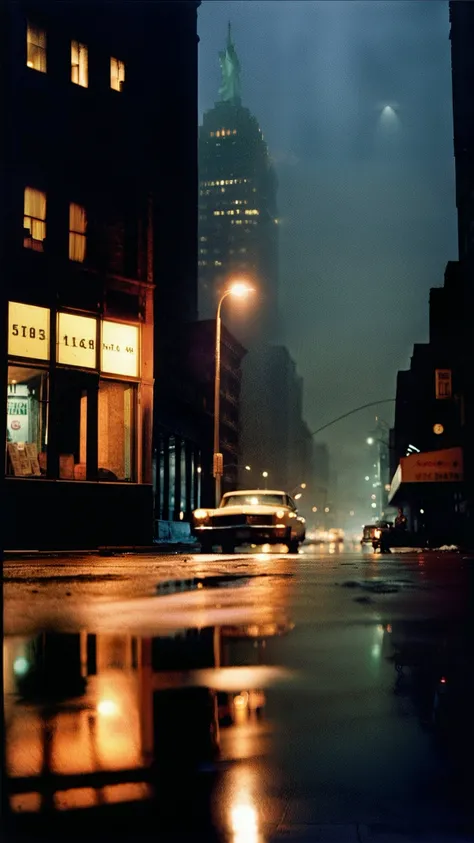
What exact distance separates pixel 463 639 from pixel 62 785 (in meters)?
4.38

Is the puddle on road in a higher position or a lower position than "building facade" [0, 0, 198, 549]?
lower

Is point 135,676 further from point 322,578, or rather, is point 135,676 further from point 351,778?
point 322,578

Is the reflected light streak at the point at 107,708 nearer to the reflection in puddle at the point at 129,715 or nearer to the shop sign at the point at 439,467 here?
the reflection in puddle at the point at 129,715

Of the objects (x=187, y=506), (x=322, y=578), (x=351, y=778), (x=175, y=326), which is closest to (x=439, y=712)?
(x=351, y=778)

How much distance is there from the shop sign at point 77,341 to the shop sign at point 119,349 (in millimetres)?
438

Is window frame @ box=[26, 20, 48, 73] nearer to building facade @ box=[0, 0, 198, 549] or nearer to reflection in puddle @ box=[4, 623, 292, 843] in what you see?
building facade @ box=[0, 0, 198, 549]

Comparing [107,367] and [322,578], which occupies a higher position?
[107,367]

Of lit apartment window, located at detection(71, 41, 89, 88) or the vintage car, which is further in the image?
lit apartment window, located at detection(71, 41, 89, 88)

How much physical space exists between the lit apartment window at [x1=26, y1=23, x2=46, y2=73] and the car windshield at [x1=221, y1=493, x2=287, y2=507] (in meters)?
13.2

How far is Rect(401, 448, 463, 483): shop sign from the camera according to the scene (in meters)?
49.8

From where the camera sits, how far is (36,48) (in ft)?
93.2

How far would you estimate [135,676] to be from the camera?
609cm

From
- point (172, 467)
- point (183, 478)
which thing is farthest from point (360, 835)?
point (183, 478)

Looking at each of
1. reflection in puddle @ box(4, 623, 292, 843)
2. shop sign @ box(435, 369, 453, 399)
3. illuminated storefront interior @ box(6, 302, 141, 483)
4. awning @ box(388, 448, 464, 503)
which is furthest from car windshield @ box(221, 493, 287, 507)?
shop sign @ box(435, 369, 453, 399)
